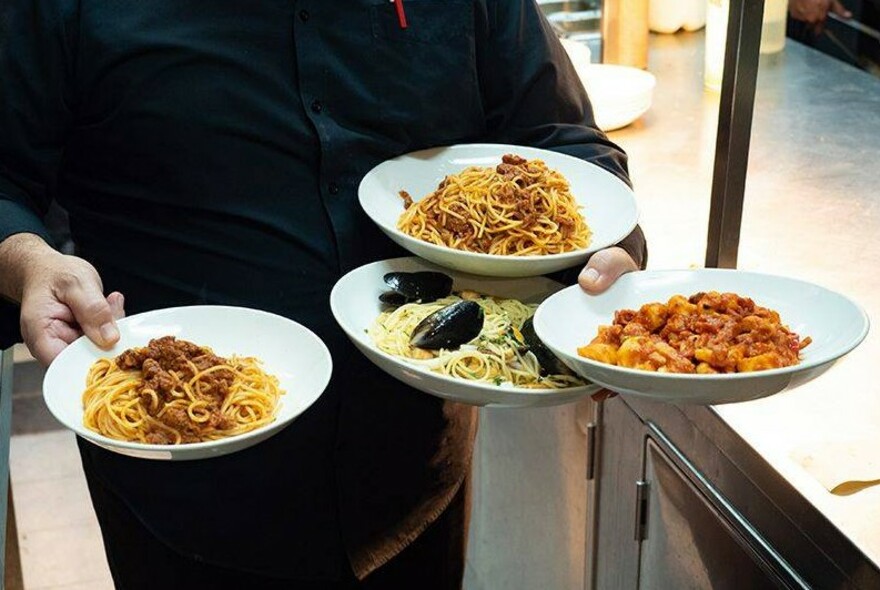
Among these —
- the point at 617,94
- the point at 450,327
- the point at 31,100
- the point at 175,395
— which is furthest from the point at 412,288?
the point at 617,94

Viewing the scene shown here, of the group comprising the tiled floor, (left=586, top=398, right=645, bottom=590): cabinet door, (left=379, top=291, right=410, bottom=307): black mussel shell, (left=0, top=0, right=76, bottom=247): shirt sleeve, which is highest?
(left=0, top=0, right=76, bottom=247): shirt sleeve

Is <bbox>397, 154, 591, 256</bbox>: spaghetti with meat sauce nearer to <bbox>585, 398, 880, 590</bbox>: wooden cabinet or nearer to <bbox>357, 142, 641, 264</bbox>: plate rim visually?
<bbox>357, 142, 641, 264</bbox>: plate rim

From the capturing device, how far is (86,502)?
12.5ft

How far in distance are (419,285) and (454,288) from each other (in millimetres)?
90

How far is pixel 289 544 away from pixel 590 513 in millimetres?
722

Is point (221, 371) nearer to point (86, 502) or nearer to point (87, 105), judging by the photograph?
point (87, 105)

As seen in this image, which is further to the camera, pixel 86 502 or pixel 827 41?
pixel 86 502

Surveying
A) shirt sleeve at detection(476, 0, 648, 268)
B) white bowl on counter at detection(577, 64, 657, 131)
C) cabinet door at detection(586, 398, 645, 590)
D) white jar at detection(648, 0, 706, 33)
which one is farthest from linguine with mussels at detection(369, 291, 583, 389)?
white jar at detection(648, 0, 706, 33)

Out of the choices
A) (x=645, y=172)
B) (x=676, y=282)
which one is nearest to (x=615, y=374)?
(x=676, y=282)

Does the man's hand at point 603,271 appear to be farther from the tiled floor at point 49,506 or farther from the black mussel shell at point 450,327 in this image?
the tiled floor at point 49,506

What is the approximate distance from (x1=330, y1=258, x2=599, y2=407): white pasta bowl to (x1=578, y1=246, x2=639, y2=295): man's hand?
0.16m

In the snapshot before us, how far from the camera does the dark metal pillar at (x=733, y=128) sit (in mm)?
1745

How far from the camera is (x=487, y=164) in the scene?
1965 mm

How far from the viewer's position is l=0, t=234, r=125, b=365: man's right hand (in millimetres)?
1627
